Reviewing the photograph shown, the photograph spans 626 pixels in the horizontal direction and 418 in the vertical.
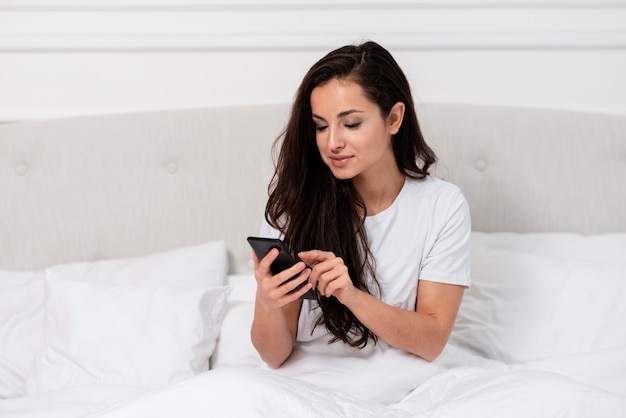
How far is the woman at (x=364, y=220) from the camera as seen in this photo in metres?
1.58

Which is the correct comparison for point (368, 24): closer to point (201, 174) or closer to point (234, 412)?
point (201, 174)

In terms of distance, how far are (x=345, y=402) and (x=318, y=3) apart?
1250 mm

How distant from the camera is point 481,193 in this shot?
85.7 inches

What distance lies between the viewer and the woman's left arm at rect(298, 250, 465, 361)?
148 centimetres

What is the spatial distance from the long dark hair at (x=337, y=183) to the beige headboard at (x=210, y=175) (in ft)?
1.53

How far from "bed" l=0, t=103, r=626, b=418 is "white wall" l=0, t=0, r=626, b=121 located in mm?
106

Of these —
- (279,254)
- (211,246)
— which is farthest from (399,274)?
(211,246)

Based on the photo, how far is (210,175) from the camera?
7.13ft

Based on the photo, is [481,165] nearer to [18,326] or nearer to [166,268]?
[166,268]

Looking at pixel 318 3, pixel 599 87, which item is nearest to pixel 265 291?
pixel 318 3

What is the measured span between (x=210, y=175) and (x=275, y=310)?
0.71 meters

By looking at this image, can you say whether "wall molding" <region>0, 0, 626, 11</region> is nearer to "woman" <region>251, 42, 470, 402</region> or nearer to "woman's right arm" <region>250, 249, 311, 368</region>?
"woman" <region>251, 42, 470, 402</region>

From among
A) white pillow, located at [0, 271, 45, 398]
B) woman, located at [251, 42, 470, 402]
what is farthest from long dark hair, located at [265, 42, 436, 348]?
white pillow, located at [0, 271, 45, 398]

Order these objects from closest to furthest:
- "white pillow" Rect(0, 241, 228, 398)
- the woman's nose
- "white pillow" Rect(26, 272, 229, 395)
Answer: the woman's nose → "white pillow" Rect(26, 272, 229, 395) → "white pillow" Rect(0, 241, 228, 398)
